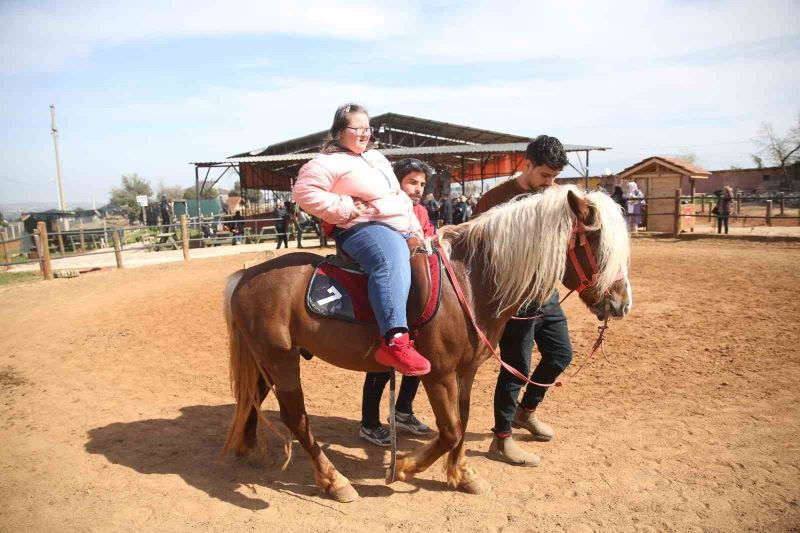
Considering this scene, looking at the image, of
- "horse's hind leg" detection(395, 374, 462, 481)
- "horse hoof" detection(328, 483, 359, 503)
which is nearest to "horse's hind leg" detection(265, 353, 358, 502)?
"horse hoof" detection(328, 483, 359, 503)

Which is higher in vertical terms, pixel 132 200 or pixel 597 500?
pixel 132 200

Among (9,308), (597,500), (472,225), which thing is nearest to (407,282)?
(472,225)

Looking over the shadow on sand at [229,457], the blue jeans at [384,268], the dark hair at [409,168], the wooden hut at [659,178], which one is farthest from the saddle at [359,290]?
the wooden hut at [659,178]

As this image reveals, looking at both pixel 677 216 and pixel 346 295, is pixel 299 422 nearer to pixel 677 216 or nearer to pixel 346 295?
pixel 346 295

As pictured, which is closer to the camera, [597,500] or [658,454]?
[597,500]

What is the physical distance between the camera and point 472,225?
3229 millimetres

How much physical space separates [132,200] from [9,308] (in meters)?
52.9

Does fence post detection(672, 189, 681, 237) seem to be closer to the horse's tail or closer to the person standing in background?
the person standing in background

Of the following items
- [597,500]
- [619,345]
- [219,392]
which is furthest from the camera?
[619,345]

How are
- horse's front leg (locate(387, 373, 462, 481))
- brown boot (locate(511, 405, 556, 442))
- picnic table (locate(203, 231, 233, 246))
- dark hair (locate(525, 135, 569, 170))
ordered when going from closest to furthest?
horse's front leg (locate(387, 373, 462, 481)) < dark hair (locate(525, 135, 569, 170)) < brown boot (locate(511, 405, 556, 442)) < picnic table (locate(203, 231, 233, 246))

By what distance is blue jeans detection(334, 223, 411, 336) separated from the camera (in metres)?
2.78

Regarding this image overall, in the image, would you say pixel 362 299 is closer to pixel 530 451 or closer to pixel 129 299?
pixel 530 451

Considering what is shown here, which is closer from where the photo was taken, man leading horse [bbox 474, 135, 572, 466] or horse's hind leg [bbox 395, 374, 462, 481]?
horse's hind leg [bbox 395, 374, 462, 481]

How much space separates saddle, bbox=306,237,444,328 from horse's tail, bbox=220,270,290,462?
0.67m
